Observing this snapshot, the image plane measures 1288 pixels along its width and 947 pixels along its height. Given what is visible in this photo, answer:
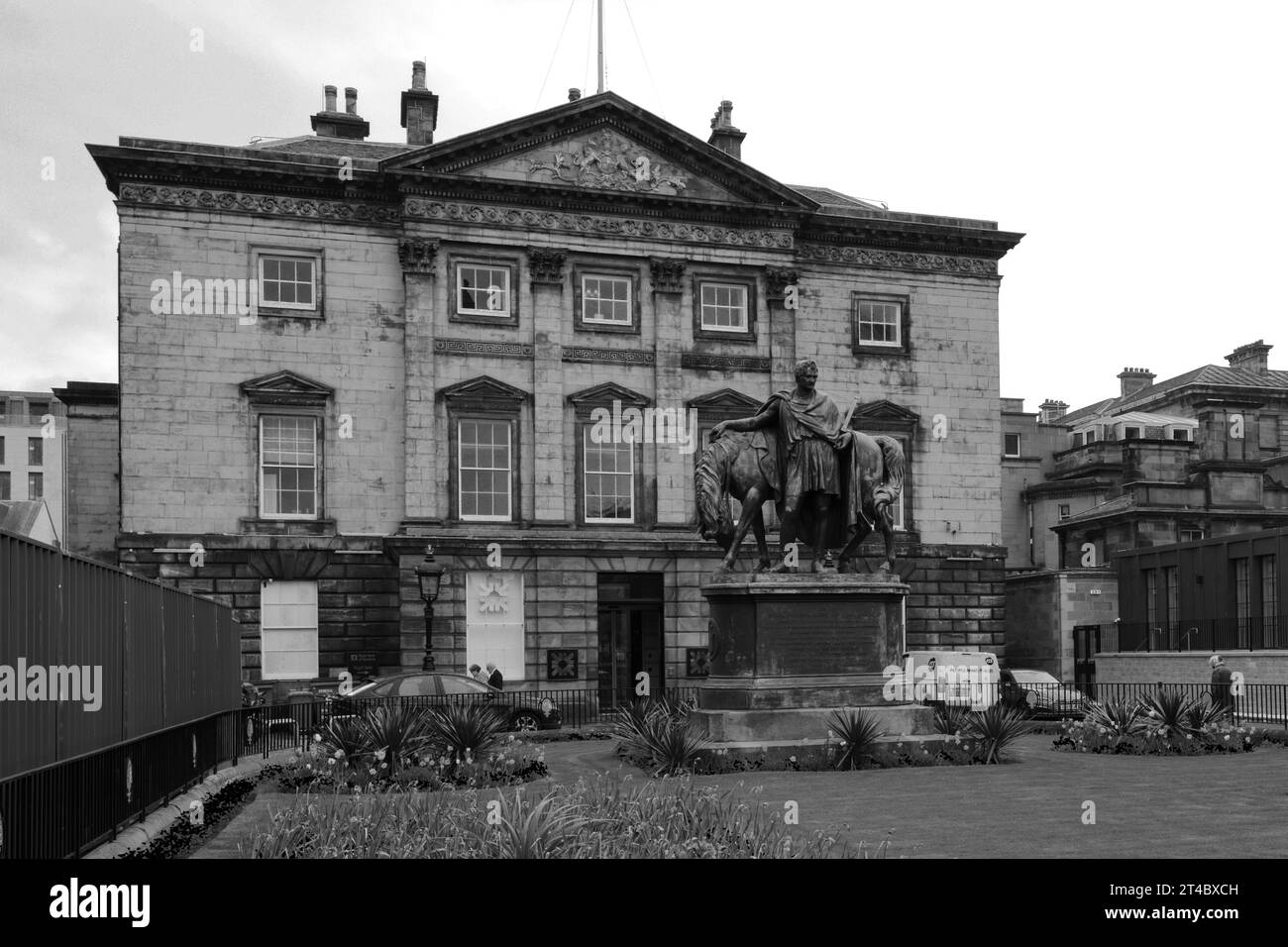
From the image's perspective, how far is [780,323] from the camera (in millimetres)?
44250

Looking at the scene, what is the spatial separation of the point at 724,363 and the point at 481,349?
7416 mm

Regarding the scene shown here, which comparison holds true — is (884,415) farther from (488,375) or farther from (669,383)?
(488,375)

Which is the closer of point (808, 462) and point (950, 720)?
point (808, 462)

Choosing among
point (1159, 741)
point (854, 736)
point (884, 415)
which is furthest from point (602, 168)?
point (854, 736)

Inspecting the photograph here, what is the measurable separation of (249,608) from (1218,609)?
28.2m

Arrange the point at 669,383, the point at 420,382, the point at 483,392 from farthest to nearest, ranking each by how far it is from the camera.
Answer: the point at 669,383
the point at 483,392
the point at 420,382

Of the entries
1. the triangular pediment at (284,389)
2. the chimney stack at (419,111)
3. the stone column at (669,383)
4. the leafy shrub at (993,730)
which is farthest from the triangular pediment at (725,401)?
the leafy shrub at (993,730)

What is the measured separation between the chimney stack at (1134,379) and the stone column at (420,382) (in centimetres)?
5528

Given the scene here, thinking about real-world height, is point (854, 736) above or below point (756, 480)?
below

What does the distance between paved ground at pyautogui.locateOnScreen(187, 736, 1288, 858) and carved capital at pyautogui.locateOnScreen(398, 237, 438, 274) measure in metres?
22.2

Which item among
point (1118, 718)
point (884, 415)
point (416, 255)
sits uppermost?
point (416, 255)

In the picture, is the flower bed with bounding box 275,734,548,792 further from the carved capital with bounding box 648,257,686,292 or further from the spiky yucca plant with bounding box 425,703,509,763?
the carved capital with bounding box 648,257,686,292

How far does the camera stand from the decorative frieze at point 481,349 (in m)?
41.0
